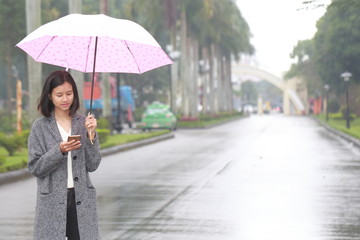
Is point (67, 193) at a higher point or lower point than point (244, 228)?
higher

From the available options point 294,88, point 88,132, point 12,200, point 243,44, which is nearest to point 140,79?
point 243,44

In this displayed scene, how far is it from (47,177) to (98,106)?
52.3 m

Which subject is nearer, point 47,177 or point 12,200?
point 47,177

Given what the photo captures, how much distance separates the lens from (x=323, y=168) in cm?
1858

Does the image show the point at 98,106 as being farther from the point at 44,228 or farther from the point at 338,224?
the point at 44,228

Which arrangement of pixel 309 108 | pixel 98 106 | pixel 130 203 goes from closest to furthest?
pixel 130 203, pixel 98 106, pixel 309 108

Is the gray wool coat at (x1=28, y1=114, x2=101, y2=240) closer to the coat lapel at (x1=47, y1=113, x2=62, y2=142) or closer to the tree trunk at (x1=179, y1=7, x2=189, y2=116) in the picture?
the coat lapel at (x1=47, y1=113, x2=62, y2=142)

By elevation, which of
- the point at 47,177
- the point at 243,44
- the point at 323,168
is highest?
the point at 243,44

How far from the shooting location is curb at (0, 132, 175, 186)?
15828 millimetres

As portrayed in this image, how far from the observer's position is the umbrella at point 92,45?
6.07 meters

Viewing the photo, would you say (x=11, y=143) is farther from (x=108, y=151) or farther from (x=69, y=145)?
(x=69, y=145)

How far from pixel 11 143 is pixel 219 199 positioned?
31.1ft

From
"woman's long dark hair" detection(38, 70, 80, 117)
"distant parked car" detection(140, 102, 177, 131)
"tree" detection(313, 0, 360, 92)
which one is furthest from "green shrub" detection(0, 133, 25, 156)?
"tree" detection(313, 0, 360, 92)

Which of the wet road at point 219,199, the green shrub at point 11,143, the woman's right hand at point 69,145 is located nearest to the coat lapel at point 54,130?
the woman's right hand at point 69,145
